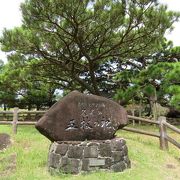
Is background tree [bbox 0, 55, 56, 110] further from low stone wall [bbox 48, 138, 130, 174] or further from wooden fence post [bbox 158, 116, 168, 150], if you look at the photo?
low stone wall [bbox 48, 138, 130, 174]

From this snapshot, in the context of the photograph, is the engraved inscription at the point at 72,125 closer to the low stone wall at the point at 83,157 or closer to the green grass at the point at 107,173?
the low stone wall at the point at 83,157

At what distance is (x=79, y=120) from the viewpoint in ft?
→ 21.2

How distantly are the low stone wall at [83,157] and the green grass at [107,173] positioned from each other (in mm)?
152

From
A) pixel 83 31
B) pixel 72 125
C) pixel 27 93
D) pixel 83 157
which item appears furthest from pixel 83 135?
pixel 27 93

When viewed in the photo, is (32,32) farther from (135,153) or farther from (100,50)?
(135,153)

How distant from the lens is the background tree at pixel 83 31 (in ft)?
35.1

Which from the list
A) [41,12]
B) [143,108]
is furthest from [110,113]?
[143,108]

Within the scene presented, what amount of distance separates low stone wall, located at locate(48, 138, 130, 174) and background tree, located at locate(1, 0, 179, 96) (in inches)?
210

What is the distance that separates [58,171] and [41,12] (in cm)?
603

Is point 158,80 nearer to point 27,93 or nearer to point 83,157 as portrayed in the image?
point 83,157

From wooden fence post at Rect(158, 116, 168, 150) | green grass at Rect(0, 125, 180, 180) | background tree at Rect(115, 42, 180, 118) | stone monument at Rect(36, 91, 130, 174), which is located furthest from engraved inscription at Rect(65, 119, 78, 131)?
background tree at Rect(115, 42, 180, 118)

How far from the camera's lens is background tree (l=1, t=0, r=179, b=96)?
10688 mm

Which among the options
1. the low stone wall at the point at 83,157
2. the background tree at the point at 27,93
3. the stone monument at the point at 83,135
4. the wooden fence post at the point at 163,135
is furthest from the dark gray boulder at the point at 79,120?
the background tree at the point at 27,93

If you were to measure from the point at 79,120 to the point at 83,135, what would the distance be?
30 cm
